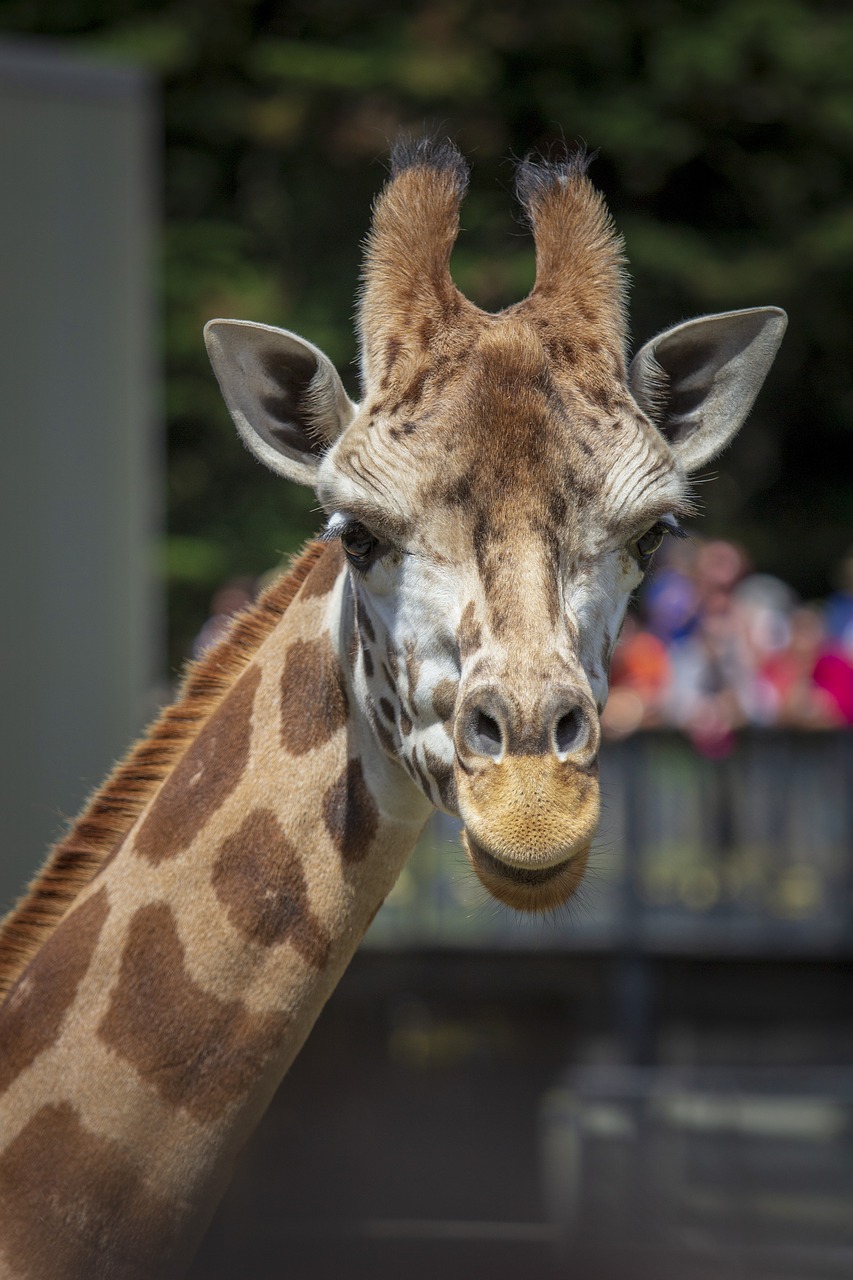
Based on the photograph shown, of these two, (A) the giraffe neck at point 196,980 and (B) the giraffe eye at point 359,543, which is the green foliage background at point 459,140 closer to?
(A) the giraffe neck at point 196,980

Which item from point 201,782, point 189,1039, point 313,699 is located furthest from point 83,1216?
point 313,699

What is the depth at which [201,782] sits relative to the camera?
161 inches

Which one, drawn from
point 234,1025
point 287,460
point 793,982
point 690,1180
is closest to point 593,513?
point 287,460

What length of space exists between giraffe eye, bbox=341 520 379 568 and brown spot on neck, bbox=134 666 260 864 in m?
0.65

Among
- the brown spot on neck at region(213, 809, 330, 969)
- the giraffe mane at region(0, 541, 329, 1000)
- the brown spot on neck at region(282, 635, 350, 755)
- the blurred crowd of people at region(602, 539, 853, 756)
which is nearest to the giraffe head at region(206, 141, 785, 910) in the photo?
the brown spot on neck at region(282, 635, 350, 755)

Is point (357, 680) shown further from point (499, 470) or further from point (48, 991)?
point (48, 991)

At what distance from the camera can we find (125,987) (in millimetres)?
3936

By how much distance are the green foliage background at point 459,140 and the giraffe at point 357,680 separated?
21.2 meters

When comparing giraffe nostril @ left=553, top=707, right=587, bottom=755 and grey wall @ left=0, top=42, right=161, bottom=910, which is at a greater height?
giraffe nostril @ left=553, top=707, right=587, bottom=755

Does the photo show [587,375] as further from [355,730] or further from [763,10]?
[763,10]

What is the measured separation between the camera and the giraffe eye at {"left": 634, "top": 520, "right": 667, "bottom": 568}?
3.74 meters

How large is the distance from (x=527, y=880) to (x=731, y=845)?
10121 millimetres

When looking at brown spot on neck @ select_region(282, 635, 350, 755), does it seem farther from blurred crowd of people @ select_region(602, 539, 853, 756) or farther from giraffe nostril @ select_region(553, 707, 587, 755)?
blurred crowd of people @ select_region(602, 539, 853, 756)

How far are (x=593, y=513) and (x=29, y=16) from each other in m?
26.6
